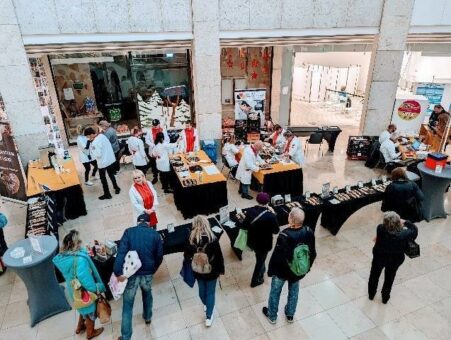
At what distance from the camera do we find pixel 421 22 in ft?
29.2

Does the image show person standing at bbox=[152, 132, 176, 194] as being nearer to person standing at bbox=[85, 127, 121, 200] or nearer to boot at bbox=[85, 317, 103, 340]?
person standing at bbox=[85, 127, 121, 200]

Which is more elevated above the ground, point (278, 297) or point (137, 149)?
point (137, 149)

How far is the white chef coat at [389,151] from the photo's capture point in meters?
8.02

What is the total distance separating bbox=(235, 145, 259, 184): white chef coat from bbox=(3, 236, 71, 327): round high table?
3785 mm

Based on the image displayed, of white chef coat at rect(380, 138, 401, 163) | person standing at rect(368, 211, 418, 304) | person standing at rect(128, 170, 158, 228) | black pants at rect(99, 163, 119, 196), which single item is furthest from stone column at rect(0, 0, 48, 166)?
white chef coat at rect(380, 138, 401, 163)

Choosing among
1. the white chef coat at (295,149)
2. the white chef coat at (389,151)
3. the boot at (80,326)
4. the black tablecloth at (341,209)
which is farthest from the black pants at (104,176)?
the white chef coat at (389,151)

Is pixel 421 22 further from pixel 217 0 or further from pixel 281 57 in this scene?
pixel 217 0

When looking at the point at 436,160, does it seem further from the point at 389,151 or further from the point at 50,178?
the point at 50,178

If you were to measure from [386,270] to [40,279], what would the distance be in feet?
14.3

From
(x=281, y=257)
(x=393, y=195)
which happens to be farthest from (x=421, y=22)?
(x=281, y=257)

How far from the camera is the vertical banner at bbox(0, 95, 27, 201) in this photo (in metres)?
6.25

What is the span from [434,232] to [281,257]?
13.2ft

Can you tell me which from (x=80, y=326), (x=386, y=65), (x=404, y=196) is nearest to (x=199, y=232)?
(x=80, y=326)

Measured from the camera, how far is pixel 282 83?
1246 cm
